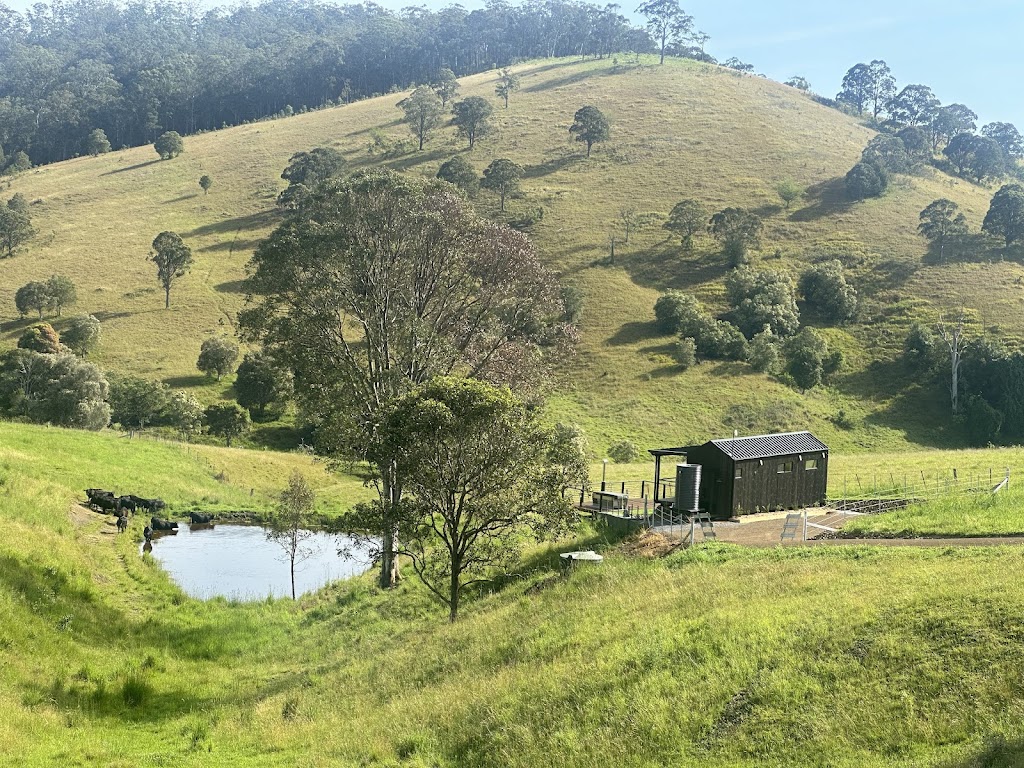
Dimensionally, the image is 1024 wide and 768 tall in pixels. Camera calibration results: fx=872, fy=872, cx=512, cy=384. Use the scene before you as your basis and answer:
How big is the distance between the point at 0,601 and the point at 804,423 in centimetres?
6424

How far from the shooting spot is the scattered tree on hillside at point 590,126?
13812 cm

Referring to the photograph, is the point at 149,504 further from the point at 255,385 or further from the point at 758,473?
the point at 758,473

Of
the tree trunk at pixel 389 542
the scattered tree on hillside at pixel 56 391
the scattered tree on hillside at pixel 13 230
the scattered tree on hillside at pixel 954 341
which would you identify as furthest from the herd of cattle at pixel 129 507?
the scattered tree on hillside at pixel 13 230

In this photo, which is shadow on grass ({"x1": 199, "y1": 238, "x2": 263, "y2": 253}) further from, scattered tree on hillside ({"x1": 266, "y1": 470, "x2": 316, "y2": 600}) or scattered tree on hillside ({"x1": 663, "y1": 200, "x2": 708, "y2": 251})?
scattered tree on hillside ({"x1": 266, "y1": 470, "x2": 316, "y2": 600})

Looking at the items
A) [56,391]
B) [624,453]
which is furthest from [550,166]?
[56,391]

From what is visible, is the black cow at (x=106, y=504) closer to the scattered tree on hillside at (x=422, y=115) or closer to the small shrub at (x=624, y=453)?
the small shrub at (x=624, y=453)

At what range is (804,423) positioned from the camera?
73.4 metres

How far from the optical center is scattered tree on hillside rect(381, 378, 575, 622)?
74.3 ft

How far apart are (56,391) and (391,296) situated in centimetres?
3792

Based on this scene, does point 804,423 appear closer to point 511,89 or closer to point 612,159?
point 612,159

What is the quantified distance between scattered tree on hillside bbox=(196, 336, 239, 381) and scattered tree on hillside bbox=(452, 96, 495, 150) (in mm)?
78299

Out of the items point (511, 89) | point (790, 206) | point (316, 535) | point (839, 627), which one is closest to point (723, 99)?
point (511, 89)

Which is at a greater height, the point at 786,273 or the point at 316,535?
the point at 786,273

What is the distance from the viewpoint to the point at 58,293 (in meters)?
83.5
